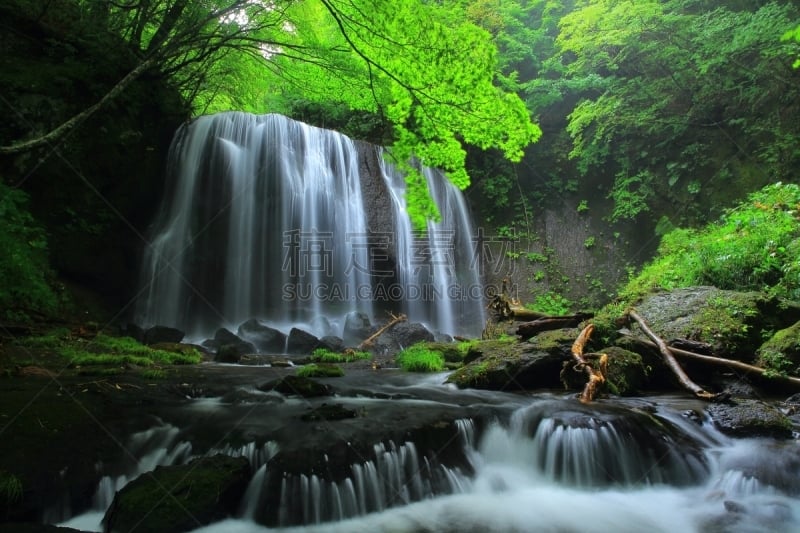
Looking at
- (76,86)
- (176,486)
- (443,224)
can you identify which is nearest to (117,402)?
(176,486)

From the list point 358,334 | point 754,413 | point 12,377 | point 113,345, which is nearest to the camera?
point 754,413

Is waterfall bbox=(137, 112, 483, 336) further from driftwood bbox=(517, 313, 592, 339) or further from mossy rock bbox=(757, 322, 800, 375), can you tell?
mossy rock bbox=(757, 322, 800, 375)

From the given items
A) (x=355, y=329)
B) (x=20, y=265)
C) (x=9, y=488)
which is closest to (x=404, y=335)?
(x=355, y=329)

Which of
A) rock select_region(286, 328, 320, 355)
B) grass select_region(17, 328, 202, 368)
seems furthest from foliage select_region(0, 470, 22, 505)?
rock select_region(286, 328, 320, 355)

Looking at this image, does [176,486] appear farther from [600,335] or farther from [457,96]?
[600,335]

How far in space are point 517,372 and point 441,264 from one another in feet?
34.4

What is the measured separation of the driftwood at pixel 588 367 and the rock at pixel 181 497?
12.7 feet

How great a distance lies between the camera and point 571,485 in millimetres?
4027

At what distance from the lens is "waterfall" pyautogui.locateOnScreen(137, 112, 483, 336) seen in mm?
12758

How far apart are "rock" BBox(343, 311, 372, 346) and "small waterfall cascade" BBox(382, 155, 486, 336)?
3005 mm

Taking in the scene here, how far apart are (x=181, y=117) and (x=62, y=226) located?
4989 mm

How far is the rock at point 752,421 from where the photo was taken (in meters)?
4.18

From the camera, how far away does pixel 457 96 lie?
16.6ft

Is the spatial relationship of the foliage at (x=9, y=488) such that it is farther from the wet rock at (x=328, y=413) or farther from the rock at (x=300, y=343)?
the rock at (x=300, y=343)
